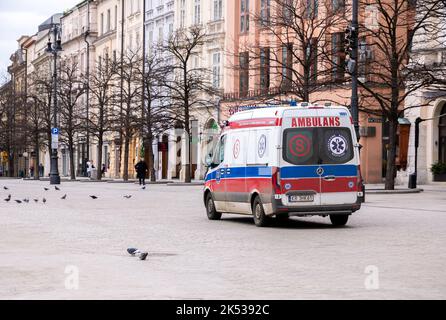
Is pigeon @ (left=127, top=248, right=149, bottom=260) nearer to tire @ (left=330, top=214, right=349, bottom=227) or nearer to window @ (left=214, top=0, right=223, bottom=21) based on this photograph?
tire @ (left=330, top=214, right=349, bottom=227)

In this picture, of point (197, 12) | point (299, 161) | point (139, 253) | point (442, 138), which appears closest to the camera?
point (139, 253)

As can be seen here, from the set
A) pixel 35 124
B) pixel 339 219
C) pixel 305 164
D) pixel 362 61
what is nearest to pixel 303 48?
pixel 362 61

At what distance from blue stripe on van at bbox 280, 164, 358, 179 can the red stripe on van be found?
3.13 feet

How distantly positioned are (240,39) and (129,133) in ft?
28.3

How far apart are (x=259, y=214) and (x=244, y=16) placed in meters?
45.0

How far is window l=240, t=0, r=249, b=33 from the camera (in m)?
65.7

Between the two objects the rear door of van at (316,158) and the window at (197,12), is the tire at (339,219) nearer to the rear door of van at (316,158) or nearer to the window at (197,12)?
the rear door of van at (316,158)

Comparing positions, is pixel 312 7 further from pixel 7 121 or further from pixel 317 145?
pixel 7 121

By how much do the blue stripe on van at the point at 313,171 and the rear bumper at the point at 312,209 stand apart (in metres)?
0.58

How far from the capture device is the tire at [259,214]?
2211cm

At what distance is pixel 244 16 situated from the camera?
66250 mm

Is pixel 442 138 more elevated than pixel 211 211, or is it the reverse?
pixel 442 138
